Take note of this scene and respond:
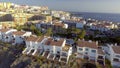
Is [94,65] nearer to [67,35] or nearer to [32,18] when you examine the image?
[67,35]

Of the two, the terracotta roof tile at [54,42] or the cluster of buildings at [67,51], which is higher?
the terracotta roof tile at [54,42]

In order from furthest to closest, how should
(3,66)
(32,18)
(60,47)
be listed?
(32,18)
(3,66)
(60,47)

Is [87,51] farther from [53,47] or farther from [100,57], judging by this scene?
[53,47]

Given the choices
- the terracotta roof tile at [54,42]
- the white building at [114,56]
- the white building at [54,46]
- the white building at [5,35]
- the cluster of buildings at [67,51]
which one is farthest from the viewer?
the white building at [5,35]

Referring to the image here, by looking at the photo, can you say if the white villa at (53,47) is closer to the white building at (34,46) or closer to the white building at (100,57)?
the white building at (34,46)

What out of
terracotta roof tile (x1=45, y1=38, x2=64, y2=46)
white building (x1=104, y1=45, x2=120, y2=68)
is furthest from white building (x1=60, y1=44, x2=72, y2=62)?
white building (x1=104, y1=45, x2=120, y2=68)

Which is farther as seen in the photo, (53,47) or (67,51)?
(53,47)

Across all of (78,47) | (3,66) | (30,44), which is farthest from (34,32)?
(78,47)

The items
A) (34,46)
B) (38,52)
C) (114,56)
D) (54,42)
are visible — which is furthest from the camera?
(34,46)

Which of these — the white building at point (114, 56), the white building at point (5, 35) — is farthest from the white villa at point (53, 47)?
the white building at point (5, 35)

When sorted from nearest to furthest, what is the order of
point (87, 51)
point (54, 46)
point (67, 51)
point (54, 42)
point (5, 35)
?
point (67, 51) < point (87, 51) < point (54, 46) < point (54, 42) < point (5, 35)

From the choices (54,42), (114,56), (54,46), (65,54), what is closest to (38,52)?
(54,46)
